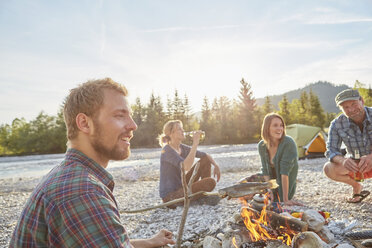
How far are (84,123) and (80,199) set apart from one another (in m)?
0.59

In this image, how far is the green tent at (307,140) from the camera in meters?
13.8

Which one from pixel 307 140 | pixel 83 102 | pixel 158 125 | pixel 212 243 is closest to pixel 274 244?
pixel 212 243

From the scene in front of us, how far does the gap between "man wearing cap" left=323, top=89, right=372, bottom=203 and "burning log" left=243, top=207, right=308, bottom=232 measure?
2.36 meters

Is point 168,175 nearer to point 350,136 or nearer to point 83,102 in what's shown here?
point 350,136

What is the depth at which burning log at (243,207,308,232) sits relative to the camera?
10.1ft

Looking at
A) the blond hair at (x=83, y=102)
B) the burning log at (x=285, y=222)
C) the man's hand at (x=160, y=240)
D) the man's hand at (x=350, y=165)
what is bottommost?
the burning log at (x=285, y=222)

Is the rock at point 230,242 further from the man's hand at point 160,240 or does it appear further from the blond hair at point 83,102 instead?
the blond hair at point 83,102

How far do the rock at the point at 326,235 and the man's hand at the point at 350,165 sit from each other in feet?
6.30

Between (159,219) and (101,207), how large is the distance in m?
4.08

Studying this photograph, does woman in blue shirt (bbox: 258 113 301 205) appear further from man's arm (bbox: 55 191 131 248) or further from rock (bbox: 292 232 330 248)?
man's arm (bbox: 55 191 131 248)

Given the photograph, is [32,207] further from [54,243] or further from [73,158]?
[73,158]

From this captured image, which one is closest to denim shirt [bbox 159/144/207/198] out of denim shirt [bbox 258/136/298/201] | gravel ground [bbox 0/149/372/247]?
gravel ground [bbox 0/149/372/247]

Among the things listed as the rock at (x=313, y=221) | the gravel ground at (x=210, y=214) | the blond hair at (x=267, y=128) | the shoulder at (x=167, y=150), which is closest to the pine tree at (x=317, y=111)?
the gravel ground at (x=210, y=214)

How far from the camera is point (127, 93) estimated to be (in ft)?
6.38
